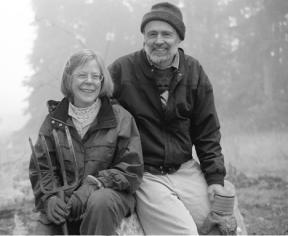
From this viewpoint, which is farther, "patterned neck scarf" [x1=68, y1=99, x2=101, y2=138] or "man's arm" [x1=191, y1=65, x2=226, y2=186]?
"man's arm" [x1=191, y1=65, x2=226, y2=186]

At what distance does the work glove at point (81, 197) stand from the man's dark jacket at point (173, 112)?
2.67 ft

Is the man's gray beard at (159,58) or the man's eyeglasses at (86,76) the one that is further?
the man's gray beard at (159,58)

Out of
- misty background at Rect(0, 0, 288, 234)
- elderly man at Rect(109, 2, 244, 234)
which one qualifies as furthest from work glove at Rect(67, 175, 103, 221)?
misty background at Rect(0, 0, 288, 234)

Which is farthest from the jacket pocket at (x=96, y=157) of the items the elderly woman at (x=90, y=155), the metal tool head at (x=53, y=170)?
the metal tool head at (x=53, y=170)

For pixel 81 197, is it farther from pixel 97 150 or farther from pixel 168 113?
pixel 168 113

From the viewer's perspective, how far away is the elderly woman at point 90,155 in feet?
9.08

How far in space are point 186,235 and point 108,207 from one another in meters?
0.85

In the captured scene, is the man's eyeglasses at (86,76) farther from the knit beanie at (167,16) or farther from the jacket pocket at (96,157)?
the knit beanie at (167,16)

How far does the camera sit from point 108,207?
8.91 feet

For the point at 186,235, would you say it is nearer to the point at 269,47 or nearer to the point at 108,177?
the point at 108,177

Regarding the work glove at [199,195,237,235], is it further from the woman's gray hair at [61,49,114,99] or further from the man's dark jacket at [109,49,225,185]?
the woman's gray hair at [61,49,114,99]

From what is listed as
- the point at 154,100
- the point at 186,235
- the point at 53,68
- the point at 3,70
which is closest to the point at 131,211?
the point at 186,235

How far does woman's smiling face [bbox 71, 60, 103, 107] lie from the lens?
10.7 ft

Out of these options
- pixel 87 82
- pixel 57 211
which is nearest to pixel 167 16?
pixel 87 82
